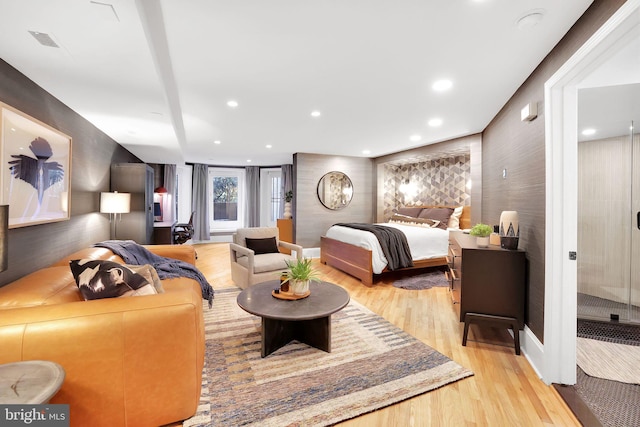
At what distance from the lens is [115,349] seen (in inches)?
54.5

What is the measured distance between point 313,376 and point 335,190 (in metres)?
4.95

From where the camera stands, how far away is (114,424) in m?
1.41

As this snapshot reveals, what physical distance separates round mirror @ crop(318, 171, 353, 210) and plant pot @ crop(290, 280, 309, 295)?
162 inches

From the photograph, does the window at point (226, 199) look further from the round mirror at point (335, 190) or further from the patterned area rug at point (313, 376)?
the patterned area rug at point (313, 376)

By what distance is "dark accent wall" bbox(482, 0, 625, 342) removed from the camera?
5.62 ft

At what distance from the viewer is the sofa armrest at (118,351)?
1302 mm

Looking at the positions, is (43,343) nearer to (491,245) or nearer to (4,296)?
(4,296)

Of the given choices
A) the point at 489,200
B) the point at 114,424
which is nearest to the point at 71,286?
the point at 114,424

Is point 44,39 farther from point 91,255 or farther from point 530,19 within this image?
point 530,19

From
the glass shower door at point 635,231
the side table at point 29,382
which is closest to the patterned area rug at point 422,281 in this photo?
the glass shower door at point 635,231

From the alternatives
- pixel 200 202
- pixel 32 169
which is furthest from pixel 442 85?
pixel 200 202

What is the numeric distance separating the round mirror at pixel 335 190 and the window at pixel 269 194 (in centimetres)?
267

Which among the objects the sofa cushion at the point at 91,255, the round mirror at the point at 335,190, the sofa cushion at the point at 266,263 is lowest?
the sofa cushion at the point at 266,263

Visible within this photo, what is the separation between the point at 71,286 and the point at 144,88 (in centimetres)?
163
